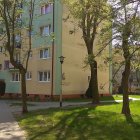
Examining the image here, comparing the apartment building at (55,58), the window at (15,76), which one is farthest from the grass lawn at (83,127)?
the window at (15,76)

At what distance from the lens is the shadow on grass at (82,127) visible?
12.8 m

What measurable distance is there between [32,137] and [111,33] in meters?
5.50

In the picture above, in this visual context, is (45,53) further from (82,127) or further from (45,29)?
(82,127)

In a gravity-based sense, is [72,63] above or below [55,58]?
below

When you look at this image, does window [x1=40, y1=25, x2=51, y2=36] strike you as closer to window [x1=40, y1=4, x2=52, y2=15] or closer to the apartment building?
the apartment building

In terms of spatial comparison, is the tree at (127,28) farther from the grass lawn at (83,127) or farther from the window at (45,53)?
the window at (45,53)

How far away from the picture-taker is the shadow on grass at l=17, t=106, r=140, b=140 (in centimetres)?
1283

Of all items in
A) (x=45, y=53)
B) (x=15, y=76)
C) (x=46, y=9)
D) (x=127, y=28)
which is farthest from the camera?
(x=15, y=76)

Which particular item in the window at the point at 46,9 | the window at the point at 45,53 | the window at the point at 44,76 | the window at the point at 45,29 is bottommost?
the window at the point at 44,76

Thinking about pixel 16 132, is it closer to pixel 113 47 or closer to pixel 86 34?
pixel 113 47

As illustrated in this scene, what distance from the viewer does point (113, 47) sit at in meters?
16.0

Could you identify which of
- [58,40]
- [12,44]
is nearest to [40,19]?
[58,40]

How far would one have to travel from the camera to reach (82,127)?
1475 centimetres

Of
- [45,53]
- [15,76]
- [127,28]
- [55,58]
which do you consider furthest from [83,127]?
[15,76]
